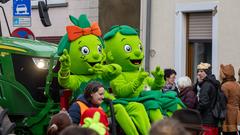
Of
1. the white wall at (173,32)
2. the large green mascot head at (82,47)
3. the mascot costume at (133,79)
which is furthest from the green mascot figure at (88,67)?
the white wall at (173,32)

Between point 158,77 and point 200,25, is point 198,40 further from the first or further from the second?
point 158,77

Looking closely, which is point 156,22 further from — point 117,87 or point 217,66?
point 117,87

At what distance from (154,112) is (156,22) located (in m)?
8.11

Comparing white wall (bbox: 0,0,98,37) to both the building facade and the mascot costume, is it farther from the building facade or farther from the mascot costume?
the mascot costume

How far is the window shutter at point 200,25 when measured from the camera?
Result: 15766 millimetres

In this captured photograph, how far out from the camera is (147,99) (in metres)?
8.89

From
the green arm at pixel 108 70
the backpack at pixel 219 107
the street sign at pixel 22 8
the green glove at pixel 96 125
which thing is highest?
the street sign at pixel 22 8

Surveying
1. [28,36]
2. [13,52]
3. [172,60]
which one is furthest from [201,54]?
[13,52]

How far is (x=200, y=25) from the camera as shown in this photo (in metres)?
16.0

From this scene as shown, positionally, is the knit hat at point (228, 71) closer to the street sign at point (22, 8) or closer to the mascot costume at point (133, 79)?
the mascot costume at point (133, 79)

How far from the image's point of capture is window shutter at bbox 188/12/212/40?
1577 cm

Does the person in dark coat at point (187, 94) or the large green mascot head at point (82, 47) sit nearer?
the large green mascot head at point (82, 47)

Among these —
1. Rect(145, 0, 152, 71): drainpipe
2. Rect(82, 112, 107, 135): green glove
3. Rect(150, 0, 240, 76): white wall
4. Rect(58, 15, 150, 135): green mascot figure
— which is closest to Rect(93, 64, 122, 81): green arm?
Rect(58, 15, 150, 135): green mascot figure

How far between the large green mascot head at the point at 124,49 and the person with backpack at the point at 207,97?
7.99 ft
